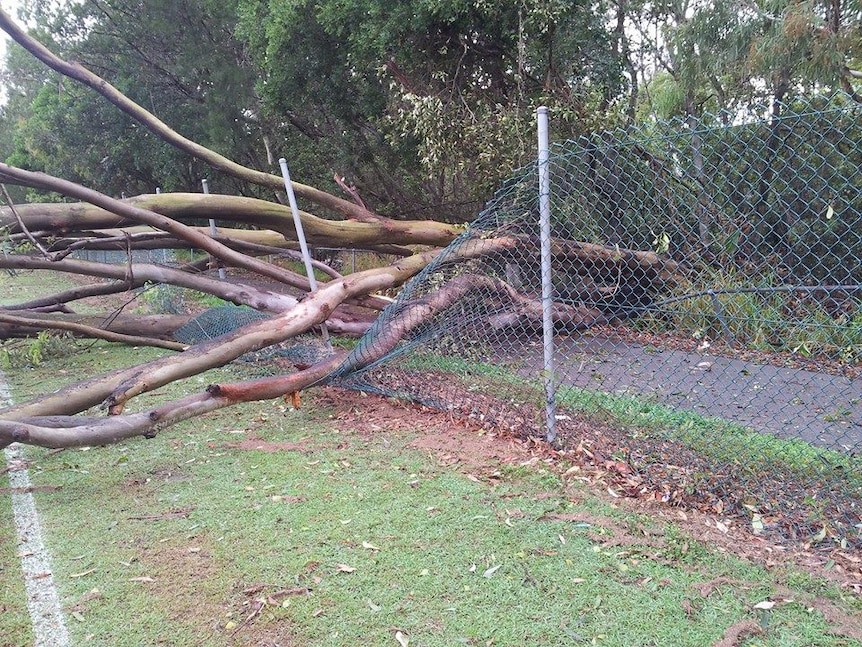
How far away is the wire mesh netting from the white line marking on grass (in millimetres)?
2411

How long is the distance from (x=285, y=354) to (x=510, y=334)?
262 centimetres

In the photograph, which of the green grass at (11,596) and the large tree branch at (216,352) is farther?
the large tree branch at (216,352)

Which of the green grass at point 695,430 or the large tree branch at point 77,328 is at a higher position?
the large tree branch at point 77,328

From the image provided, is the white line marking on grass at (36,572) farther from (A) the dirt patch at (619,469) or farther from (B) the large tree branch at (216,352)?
(A) the dirt patch at (619,469)

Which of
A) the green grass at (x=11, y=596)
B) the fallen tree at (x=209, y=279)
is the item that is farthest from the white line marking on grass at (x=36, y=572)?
the fallen tree at (x=209, y=279)

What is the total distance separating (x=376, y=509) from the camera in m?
3.43

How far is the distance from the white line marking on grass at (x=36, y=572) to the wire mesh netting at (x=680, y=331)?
2411mm

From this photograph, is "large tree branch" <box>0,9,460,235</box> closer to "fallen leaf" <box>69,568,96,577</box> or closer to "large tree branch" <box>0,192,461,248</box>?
"large tree branch" <box>0,192,461,248</box>

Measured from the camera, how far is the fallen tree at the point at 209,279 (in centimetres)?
433

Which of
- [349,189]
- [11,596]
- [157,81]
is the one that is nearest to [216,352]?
[11,596]

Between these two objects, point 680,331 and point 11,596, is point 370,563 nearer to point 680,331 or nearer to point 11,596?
point 11,596

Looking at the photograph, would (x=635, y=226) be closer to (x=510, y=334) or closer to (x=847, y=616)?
(x=510, y=334)

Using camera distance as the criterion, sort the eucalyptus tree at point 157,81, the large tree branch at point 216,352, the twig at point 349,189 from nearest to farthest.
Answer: the large tree branch at point 216,352 → the twig at point 349,189 → the eucalyptus tree at point 157,81

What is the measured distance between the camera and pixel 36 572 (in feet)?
9.95
